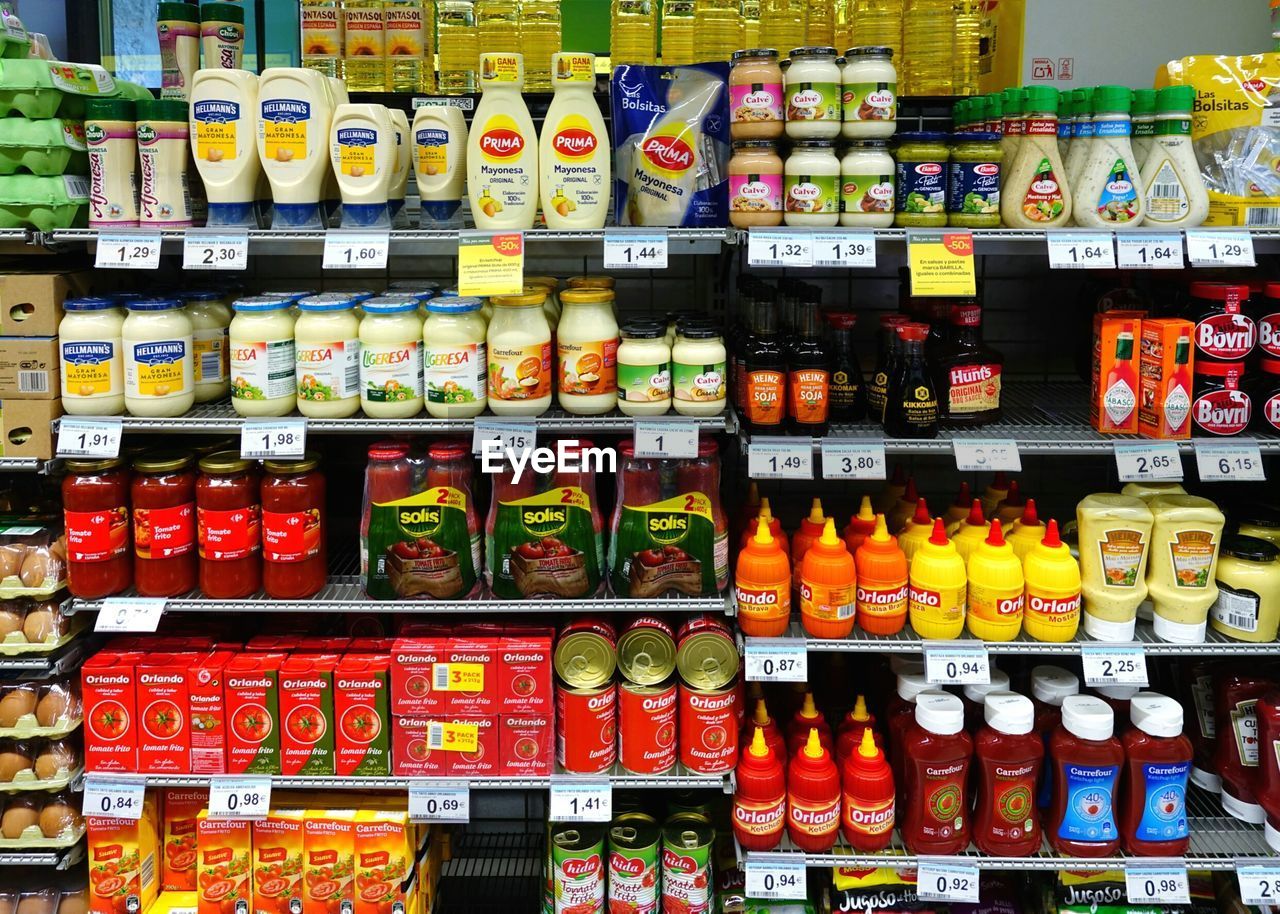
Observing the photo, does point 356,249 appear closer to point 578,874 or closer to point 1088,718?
point 578,874

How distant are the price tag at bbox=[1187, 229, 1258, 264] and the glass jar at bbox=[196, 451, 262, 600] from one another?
2224 millimetres

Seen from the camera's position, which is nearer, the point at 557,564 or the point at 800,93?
the point at 800,93

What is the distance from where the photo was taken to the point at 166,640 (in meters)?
2.54

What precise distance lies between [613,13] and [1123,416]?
168 centimetres

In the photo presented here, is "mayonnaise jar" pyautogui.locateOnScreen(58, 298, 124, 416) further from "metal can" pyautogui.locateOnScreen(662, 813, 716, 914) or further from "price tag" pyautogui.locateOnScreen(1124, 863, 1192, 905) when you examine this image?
"price tag" pyautogui.locateOnScreen(1124, 863, 1192, 905)

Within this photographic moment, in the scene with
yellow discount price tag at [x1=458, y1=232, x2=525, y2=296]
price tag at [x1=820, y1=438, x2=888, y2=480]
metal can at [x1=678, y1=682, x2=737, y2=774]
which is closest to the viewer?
yellow discount price tag at [x1=458, y1=232, x2=525, y2=296]

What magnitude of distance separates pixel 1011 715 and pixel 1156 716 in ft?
1.14

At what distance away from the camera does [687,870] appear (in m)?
2.39

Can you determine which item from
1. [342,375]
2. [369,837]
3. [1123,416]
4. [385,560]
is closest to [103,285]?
[342,375]

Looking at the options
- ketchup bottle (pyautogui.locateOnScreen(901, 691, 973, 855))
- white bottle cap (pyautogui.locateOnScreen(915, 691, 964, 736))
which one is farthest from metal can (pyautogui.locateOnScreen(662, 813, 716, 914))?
white bottle cap (pyautogui.locateOnScreen(915, 691, 964, 736))

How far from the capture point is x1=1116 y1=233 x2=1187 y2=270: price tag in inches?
86.8

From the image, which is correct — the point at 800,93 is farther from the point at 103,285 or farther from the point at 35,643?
the point at 35,643

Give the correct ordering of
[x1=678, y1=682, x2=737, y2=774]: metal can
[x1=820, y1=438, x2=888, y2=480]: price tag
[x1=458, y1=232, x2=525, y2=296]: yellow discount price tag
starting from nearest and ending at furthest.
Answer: [x1=458, y1=232, x2=525, y2=296]: yellow discount price tag → [x1=820, y1=438, x2=888, y2=480]: price tag → [x1=678, y1=682, x2=737, y2=774]: metal can

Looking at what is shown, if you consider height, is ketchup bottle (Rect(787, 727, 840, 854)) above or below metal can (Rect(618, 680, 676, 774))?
below
